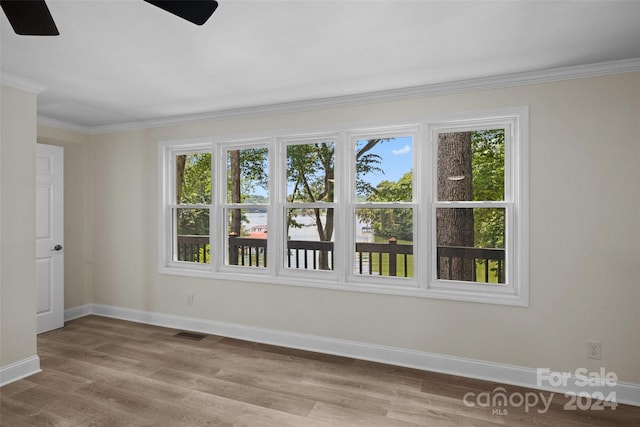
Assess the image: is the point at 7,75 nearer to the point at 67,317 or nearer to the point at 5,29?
the point at 5,29

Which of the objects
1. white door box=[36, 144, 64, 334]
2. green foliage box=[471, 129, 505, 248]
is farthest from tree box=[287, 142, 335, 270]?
white door box=[36, 144, 64, 334]

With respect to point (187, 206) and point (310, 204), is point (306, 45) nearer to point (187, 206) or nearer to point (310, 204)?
point (310, 204)

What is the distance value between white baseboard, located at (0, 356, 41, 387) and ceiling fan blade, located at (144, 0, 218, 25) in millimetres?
3278

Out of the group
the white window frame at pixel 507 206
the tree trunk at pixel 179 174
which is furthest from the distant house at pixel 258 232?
the white window frame at pixel 507 206

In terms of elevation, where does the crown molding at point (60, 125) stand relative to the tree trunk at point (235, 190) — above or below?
above

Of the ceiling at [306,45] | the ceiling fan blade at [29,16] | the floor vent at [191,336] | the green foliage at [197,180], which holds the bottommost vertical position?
the floor vent at [191,336]

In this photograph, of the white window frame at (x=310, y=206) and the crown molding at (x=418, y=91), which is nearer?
the crown molding at (x=418, y=91)

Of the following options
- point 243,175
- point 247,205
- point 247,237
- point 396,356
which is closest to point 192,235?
point 247,237

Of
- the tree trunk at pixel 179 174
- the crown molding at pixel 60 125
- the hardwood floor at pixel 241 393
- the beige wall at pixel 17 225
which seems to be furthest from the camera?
the tree trunk at pixel 179 174

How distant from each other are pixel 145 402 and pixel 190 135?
2.90m

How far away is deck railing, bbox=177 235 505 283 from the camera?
127 inches

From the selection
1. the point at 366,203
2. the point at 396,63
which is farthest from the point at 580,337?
the point at 396,63

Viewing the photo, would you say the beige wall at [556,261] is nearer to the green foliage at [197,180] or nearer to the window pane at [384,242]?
the window pane at [384,242]

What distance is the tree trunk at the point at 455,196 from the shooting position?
10.8 ft
